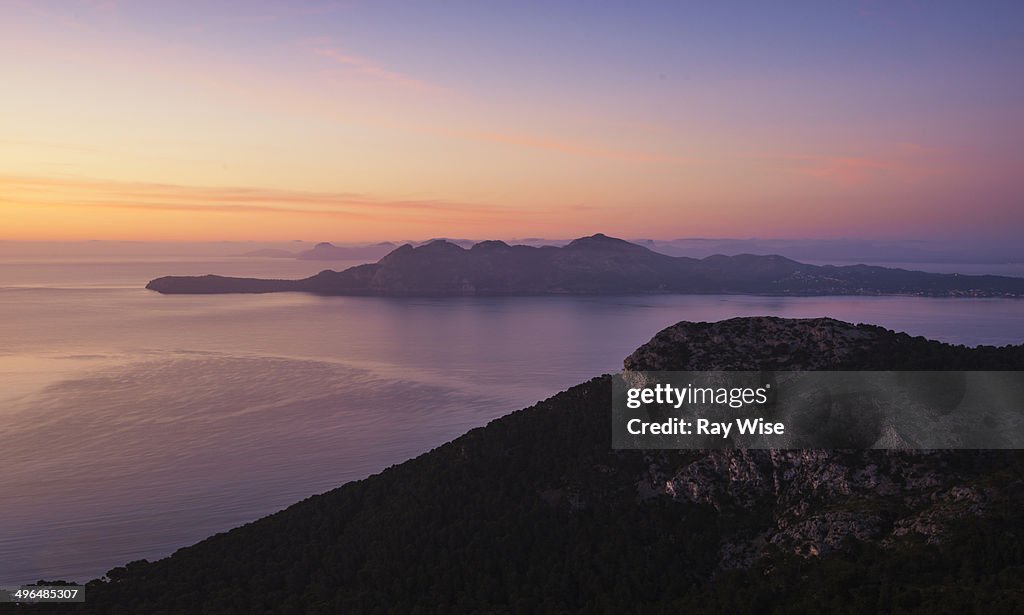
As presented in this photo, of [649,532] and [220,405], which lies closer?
[649,532]

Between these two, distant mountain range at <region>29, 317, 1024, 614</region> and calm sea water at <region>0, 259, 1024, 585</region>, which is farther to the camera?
calm sea water at <region>0, 259, 1024, 585</region>

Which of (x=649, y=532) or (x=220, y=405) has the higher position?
(x=649, y=532)

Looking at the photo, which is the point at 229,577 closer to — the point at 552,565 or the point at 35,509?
the point at 552,565

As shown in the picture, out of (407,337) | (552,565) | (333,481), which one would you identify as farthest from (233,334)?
(552,565)

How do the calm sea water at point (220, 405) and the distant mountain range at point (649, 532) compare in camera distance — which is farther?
the calm sea water at point (220, 405)
